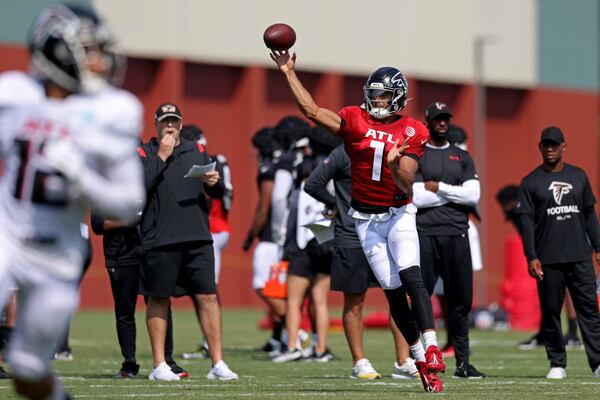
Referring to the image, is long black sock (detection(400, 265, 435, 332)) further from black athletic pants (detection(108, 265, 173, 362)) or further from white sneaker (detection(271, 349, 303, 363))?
white sneaker (detection(271, 349, 303, 363))

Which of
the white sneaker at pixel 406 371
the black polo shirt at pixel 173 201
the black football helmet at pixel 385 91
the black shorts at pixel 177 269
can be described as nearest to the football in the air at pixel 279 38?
the black football helmet at pixel 385 91

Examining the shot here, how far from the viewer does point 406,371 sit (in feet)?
35.4

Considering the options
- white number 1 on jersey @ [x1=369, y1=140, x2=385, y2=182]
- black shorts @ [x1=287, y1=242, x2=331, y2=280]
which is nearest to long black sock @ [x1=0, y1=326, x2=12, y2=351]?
black shorts @ [x1=287, y1=242, x2=331, y2=280]

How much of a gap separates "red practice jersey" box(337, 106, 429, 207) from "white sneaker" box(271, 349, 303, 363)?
3633 mm

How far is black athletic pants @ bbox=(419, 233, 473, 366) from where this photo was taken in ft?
36.1

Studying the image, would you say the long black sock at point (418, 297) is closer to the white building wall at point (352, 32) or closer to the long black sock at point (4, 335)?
the long black sock at point (4, 335)

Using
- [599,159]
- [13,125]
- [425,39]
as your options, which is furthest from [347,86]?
[13,125]

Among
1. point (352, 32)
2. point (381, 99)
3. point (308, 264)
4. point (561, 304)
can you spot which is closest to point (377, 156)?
point (381, 99)

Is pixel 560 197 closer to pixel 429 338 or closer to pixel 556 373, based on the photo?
pixel 556 373

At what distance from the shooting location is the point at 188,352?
14188 mm

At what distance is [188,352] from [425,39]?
57.5 ft

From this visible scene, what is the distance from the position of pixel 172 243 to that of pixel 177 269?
209 millimetres

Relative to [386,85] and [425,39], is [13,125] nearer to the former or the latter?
[386,85]

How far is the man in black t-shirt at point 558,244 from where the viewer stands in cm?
1087
